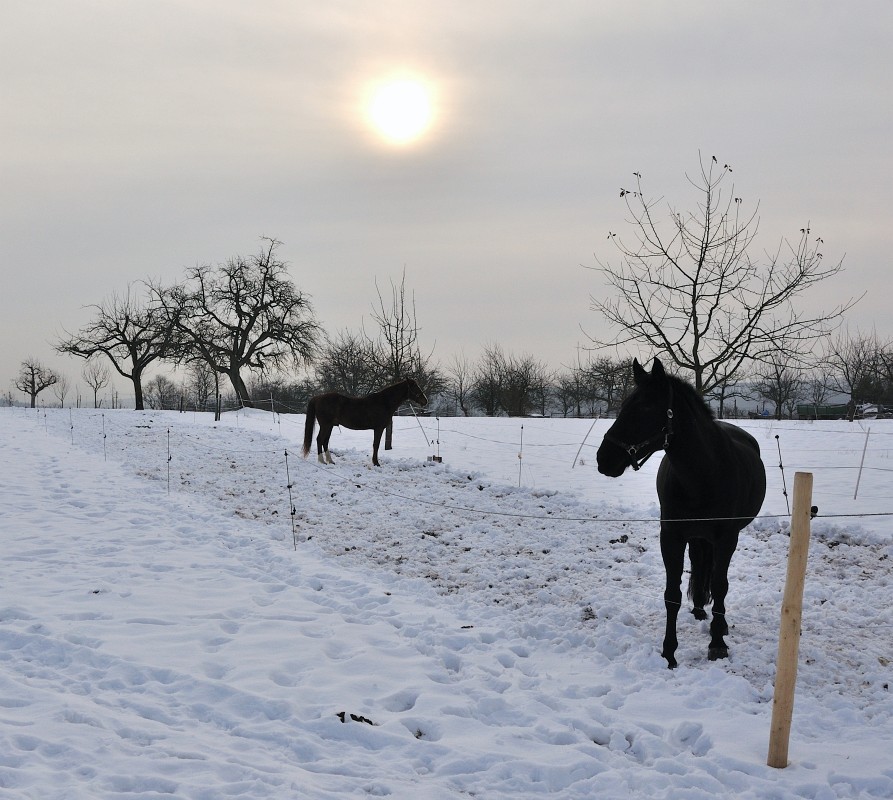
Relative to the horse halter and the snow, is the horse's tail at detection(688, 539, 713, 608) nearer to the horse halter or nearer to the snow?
the snow

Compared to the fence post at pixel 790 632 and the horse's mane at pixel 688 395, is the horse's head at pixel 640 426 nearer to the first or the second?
the horse's mane at pixel 688 395

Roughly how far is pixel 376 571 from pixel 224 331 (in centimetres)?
3818

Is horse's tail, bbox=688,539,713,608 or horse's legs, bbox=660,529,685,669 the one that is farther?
horse's tail, bbox=688,539,713,608

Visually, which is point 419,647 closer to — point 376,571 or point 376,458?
point 376,571

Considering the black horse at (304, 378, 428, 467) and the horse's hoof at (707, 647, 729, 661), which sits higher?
the black horse at (304, 378, 428, 467)

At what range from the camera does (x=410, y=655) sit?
5188 millimetres

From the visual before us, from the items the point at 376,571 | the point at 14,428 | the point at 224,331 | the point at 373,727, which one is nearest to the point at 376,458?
the point at 376,571

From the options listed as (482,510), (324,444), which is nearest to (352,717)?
(482,510)

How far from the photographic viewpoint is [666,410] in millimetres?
4973

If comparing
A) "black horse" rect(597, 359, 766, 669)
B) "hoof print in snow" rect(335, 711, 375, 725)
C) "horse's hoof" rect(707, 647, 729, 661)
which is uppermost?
"black horse" rect(597, 359, 766, 669)

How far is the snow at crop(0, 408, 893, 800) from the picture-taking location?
3.47 m

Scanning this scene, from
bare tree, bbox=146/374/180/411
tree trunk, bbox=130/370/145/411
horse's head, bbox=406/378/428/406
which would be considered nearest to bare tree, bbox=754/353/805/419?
horse's head, bbox=406/378/428/406

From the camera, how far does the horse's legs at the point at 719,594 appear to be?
5070 mm

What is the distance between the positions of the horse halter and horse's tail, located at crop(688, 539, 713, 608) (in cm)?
129
